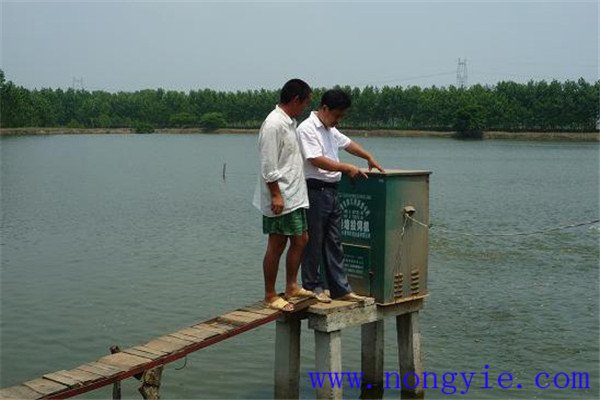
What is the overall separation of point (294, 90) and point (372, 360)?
355cm

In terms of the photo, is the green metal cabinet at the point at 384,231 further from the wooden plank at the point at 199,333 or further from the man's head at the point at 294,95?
the wooden plank at the point at 199,333

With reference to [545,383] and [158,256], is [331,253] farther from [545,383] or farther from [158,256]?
[158,256]

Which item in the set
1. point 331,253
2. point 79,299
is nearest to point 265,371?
point 331,253

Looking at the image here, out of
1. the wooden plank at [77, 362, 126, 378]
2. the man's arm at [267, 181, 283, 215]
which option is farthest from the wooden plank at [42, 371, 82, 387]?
the man's arm at [267, 181, 283, 215]

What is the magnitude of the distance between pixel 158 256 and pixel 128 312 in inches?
196

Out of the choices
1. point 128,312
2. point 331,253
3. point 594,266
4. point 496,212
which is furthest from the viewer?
point 496,212

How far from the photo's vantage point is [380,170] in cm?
752

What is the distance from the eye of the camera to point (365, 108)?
468 feet

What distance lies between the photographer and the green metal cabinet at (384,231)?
298 inches

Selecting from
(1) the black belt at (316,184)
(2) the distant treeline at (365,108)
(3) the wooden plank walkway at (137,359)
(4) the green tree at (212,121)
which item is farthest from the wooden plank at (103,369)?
(4) the green tree at (212,121)

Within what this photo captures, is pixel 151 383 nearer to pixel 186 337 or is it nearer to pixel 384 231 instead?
pixel 186 337

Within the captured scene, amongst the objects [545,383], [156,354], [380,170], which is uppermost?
[380,170]

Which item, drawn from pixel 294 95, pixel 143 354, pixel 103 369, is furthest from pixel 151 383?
pixel 294 95

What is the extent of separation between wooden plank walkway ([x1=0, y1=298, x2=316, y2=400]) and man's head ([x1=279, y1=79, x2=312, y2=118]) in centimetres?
176
